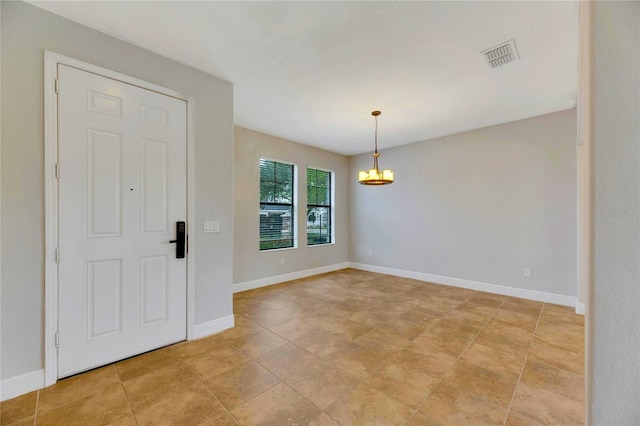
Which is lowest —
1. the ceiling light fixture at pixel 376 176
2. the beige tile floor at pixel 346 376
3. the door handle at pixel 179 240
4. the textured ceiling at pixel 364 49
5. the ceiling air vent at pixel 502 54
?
the beige tile floor at pixel 346 376

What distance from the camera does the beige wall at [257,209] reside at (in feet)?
14.3

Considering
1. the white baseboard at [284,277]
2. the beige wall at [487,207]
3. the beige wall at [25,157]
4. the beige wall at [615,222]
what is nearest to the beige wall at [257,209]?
the white baseboard at [284,277]

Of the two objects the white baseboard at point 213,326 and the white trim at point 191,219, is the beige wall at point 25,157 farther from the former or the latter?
the white baseboard at point 213,326

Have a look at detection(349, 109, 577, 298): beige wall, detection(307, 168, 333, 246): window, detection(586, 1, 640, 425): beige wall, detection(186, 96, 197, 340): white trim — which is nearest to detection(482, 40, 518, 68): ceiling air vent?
detection(586, 1, 640, 425): beige wall

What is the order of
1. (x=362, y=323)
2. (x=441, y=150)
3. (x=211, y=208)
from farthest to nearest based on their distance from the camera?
(x=441, y=150), (x=362, y=323), (x=211, y=208)

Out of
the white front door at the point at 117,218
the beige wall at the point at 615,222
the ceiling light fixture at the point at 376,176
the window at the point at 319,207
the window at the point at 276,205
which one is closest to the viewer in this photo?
the beige wall at the point at 615,222

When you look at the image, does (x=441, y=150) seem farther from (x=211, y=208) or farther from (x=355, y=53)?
(x=211, y=208)

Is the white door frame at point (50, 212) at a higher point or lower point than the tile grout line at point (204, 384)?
higher

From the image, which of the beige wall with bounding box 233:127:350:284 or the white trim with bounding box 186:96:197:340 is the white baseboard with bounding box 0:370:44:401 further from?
the beige wall with bounding box 233:127:350:284

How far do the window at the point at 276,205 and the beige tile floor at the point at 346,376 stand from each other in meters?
1.79

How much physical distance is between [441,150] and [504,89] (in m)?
1.84

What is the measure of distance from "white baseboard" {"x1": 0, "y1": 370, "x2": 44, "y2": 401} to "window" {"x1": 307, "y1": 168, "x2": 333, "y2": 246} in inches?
161

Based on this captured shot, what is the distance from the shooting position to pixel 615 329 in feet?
2.27

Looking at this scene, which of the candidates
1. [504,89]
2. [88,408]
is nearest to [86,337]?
[88,408]
